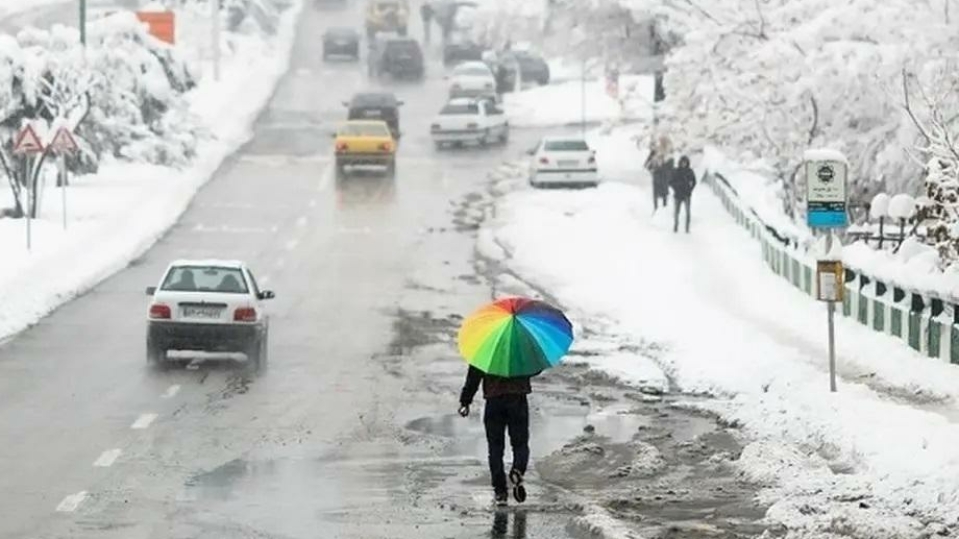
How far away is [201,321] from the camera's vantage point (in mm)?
27734

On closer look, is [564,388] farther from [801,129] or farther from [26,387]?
[801,129]

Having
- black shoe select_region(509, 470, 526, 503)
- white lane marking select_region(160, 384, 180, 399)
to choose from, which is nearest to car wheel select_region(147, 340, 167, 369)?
white lane marking select_region(160, 384, 180, 399)

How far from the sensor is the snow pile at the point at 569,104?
248 feet

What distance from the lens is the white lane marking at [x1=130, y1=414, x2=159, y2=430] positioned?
22453mm

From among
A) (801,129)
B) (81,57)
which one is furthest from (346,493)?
(81,57)

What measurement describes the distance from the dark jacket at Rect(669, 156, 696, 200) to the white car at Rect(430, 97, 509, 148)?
20.7 m

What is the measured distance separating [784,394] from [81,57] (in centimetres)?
3727

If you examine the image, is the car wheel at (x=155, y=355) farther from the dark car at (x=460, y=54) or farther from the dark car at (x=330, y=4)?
the dark car at (x=330, y=4)

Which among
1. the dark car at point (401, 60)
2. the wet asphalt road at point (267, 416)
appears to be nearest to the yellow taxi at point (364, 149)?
the wet asphalt road at point (267, 416)

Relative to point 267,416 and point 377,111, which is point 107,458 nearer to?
point 267,416

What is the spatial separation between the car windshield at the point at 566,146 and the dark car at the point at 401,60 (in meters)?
35.0

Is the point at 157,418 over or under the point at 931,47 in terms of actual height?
under

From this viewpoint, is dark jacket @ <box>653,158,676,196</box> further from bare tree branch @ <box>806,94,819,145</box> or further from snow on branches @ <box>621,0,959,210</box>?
bare tree branch @ <box>806,94,819,145</box>

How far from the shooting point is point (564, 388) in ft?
85.0
